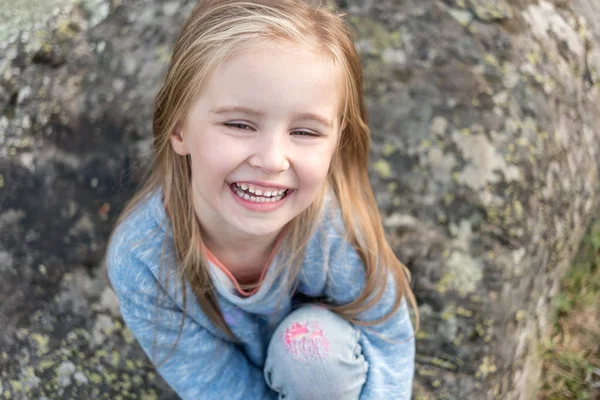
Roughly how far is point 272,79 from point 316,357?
0.84 m

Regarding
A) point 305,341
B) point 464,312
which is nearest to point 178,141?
point 305,341

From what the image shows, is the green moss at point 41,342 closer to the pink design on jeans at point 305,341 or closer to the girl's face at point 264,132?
the pink design on jeans at point 305,341

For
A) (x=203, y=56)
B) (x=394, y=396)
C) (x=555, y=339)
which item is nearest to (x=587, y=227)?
(x=555, y=339)

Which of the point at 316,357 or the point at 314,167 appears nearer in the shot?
the point at 314,167

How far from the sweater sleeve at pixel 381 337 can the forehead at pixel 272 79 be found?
0.58 meters

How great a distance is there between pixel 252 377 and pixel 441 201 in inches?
33.9

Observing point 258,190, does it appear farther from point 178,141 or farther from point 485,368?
point 485,368

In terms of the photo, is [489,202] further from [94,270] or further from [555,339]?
[94,270]

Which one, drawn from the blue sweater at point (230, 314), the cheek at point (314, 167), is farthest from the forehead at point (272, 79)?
the blue sweater at point (230, 314)

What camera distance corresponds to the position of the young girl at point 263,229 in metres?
1.36

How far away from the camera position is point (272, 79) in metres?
1.30

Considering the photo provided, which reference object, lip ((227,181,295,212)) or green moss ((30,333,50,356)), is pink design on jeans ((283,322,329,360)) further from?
green moss ((30,333,50,356))

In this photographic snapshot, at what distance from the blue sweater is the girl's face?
28 cm

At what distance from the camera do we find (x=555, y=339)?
243 centimetres
